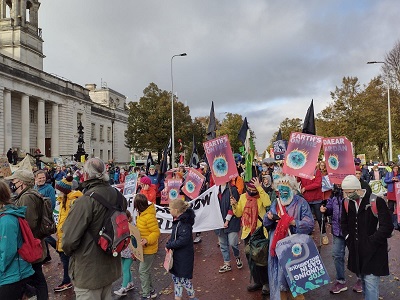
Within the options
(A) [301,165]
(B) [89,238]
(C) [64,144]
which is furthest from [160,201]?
(C) [64,144]

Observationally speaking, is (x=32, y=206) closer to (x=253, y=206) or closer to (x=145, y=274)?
(x=145, y=274)

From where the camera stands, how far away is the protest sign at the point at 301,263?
4684 millimetres

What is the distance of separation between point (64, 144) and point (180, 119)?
15.2 metres

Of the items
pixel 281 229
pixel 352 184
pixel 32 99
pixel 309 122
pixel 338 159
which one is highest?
pixel 32 99

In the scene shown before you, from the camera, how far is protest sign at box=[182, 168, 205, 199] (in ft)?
34.8

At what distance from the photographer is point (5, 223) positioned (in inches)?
148

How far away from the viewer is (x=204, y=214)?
8.26 meters

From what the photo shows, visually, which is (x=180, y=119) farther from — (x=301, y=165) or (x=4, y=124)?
(x=301, y=165)

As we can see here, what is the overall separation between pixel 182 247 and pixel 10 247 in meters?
2.20

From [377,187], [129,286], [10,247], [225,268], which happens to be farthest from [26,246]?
[377,187]

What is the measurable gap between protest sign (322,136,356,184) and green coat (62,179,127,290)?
5227 mm

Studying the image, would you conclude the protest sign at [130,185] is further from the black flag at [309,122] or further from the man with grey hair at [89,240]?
the man with grey hair at [89,240]

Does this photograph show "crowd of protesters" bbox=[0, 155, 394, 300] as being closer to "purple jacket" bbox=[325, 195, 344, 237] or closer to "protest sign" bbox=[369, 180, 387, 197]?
"purple jacket" bbox=[325, 195, 344, 237]

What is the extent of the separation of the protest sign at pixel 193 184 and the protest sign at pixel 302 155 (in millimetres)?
3621
